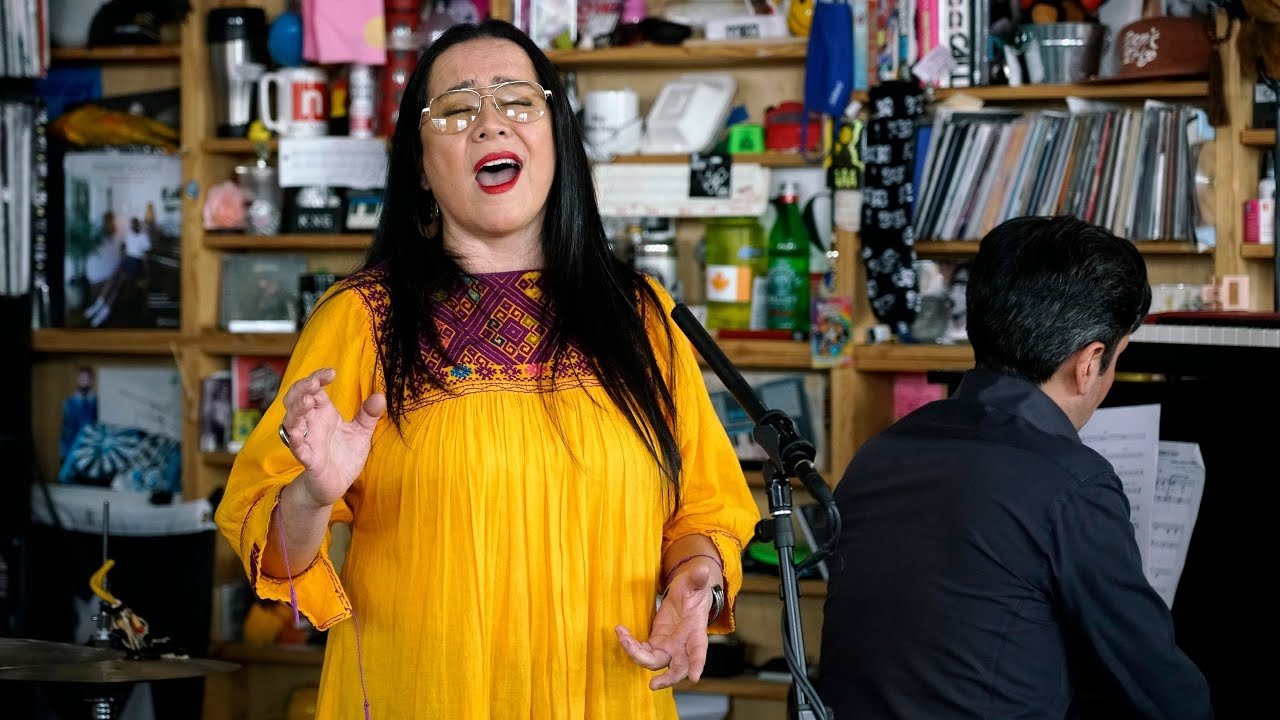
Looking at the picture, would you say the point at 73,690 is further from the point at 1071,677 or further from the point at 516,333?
the point at 1071,677

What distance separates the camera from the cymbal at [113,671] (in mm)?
2156

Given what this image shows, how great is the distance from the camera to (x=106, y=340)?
3.62 metres

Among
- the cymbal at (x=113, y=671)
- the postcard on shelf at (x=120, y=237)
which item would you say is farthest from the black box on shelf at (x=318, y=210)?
the cymbal at (x=113, y=671)

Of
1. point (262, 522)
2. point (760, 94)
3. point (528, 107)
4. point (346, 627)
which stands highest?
point (760, 94)

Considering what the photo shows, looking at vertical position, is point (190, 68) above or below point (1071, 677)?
above

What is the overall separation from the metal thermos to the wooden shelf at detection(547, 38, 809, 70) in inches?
32.3

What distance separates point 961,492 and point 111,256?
2824mm

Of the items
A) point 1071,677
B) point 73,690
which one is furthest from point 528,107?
point 73,690

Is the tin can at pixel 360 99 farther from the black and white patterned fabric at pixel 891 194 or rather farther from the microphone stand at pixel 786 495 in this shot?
the microphone stand at pixel 786 495

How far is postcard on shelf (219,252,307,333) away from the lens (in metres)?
3.59

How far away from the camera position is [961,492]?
1628mm

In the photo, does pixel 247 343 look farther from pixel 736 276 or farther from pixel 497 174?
pixel 497 174

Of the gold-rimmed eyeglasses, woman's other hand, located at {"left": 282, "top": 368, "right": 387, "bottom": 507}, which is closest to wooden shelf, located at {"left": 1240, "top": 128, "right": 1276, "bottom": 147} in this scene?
the gold-rimmed eyeglasses

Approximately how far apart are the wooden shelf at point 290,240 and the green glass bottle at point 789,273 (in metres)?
1.04
